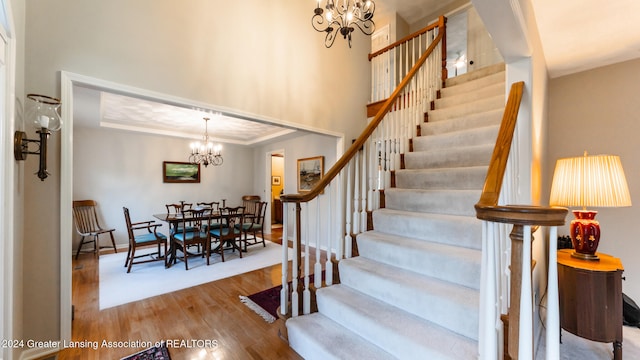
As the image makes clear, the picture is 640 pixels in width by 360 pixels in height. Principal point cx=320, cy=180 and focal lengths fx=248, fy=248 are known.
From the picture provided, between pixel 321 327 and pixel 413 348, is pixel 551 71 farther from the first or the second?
pixel 321 327

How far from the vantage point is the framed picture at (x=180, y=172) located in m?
5.72

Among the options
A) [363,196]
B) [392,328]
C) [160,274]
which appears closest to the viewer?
[392,328]

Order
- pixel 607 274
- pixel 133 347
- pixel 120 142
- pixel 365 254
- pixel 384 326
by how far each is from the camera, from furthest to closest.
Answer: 1. pixel 120 142
2. pixel 365 254
3. pixel 133 347
4. pixel 607 274
5. pixel 384 326

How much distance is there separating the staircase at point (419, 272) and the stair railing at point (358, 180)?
0.12 metres

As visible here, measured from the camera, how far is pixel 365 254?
7.23 feet

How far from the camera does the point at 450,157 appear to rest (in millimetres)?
2547

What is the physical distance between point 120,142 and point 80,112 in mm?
1278

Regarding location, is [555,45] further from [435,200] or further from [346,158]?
[346,158]

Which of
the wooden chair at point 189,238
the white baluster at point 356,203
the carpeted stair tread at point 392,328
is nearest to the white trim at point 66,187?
the wooden chair at point 189,238

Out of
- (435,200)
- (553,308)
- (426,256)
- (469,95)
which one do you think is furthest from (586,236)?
(469,95)

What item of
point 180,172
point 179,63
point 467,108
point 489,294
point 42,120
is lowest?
point 489,294

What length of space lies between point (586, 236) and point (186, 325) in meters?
3.39

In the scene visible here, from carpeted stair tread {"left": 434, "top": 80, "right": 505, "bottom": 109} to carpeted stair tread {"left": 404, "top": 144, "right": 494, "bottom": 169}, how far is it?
0.92 m

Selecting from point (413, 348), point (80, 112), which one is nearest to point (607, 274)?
point (413, 348)
